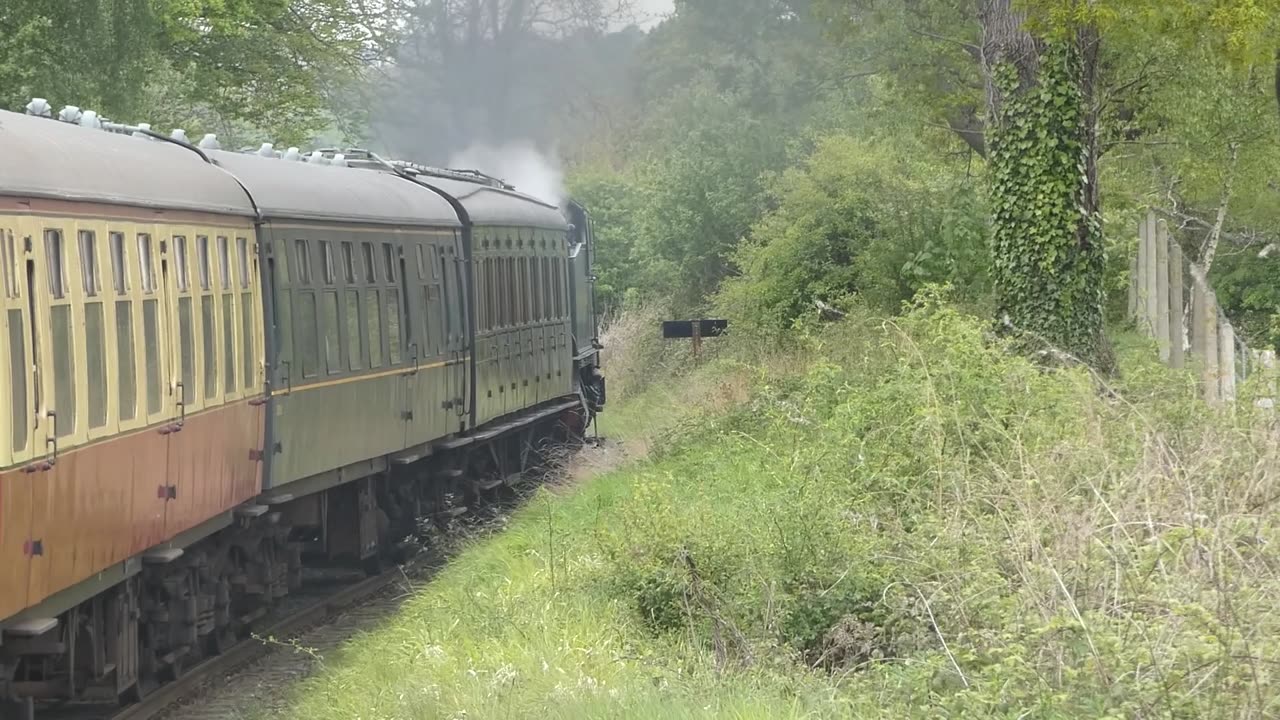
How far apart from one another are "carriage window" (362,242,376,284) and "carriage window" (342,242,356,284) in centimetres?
26

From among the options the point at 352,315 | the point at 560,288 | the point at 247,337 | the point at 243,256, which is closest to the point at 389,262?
the point at 352,315

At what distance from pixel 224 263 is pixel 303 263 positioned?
1.75 meters

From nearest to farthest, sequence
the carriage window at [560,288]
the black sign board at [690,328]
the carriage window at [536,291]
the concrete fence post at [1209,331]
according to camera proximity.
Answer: the concrete fence post at [1209,331] → the carriage window at [536,291] → the carriage window at [560,288] → the black sign board at [690,328]

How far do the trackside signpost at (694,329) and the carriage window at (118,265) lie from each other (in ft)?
51.3

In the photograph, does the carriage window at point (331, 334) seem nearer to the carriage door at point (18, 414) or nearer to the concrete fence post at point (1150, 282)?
the carriage door at point (18, 414)

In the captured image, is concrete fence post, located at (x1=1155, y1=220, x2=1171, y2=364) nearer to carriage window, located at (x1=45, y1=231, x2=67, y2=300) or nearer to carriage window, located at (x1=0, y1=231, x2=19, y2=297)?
carriage window, located at (x1=45, y1=231, x2=67, y2=300)

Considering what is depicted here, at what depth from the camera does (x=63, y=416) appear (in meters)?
8.31

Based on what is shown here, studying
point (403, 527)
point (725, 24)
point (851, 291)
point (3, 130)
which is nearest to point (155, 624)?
point (3, 130)

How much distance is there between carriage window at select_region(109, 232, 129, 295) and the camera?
926 centimetres

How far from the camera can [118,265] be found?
934 centimetres

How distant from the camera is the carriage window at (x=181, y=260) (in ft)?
34.2

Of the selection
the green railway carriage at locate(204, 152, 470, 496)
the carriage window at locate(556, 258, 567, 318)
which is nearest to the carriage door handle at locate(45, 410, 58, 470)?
the green railway carriage at locate(204, 152, 470, 496)

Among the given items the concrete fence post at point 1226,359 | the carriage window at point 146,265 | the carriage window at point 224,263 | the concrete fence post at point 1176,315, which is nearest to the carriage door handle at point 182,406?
the carriage window at point 146,265

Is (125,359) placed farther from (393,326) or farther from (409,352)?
(409,352)
